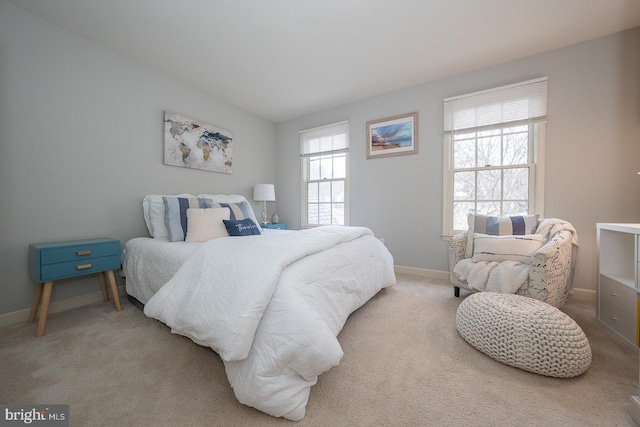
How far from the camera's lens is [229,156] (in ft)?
11.5

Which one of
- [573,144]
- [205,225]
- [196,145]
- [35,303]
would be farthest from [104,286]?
[573,144]

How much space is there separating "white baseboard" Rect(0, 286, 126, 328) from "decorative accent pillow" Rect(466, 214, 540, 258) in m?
3.68

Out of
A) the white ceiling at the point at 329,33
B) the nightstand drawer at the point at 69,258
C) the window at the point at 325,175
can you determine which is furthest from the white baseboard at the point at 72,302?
the window at the point at 325,175

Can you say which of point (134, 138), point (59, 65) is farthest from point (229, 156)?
point (59, 65)

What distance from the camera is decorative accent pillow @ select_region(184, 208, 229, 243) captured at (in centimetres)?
225

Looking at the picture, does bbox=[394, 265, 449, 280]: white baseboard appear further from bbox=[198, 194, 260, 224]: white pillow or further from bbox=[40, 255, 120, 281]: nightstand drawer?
bbox=[40, 255, 120, 281]: nightstand drawer

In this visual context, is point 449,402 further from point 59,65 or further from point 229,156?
point 59,65

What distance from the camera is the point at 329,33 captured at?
2148mm

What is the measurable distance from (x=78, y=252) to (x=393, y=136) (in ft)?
11.7

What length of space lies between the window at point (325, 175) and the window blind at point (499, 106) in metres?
1.48

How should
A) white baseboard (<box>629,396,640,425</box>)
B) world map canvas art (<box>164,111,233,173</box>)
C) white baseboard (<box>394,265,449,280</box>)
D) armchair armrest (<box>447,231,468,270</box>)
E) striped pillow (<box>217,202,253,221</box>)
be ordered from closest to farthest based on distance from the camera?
1. white baseboard (<box>629,396,640,425</box>)
2. armchair armrest (<box>447,231,468,270</box>)
3. striped pillow (<box>217,202,253,221</box>)
4. world map canvas art (<box>164,111,233,173</box>)
5. white baseboard (<box>394,265,449,280</box>)

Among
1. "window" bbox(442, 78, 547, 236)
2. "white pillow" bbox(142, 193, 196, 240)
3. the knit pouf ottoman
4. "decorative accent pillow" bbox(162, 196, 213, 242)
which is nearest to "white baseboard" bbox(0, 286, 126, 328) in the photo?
"white pillow" bbox(142, 193, 196, 240)

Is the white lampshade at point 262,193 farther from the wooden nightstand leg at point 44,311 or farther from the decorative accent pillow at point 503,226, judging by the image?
the decorative accent pillow at point 503,226

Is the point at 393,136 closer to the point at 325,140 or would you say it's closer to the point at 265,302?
the point at 325,140
